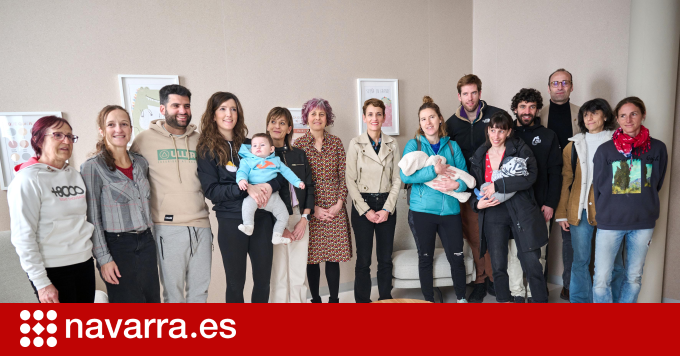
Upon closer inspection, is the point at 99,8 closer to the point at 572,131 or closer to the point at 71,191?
the point at 71,191

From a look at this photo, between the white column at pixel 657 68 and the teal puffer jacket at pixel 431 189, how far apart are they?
1.36 m

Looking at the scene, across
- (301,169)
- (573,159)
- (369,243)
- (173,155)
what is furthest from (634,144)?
(173,155)

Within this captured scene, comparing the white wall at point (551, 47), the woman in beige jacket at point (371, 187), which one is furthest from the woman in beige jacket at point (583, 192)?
the woman in beige jacket at point (371, 187)

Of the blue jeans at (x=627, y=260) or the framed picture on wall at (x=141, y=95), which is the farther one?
the framed picture on wall at (x=141, y=95)

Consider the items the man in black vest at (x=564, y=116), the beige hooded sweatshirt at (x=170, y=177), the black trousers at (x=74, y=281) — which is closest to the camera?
the black trousers at (x=74, y=281)

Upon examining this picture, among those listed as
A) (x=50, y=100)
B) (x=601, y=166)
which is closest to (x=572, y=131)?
(x=601, y=166)

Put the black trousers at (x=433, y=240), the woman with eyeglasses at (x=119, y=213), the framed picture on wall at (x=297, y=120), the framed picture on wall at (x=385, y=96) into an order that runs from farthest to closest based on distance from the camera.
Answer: the framed picture on wall at (x=385, y=96) < the framed picture on wall at (x=297, y=120) < the black trousers at (x=433, y=240) < the woman with eyeglasses at (x=119, y=213)

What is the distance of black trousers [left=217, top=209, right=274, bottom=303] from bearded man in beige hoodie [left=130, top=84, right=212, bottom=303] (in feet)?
0.51

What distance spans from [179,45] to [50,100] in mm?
987

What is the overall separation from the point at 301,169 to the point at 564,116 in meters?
2.23

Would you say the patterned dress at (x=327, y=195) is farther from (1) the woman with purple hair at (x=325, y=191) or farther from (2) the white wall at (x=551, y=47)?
(2) the white wall at (x=551, y=47)

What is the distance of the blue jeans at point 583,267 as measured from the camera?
2760mm

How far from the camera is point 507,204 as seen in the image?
2.68 m

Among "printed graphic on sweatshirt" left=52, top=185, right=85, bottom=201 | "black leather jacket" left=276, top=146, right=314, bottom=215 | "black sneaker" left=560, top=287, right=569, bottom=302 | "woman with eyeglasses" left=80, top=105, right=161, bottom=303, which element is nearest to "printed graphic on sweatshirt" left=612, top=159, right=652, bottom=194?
"black sneaker" left=560, top=287, right=569, bottom=302
